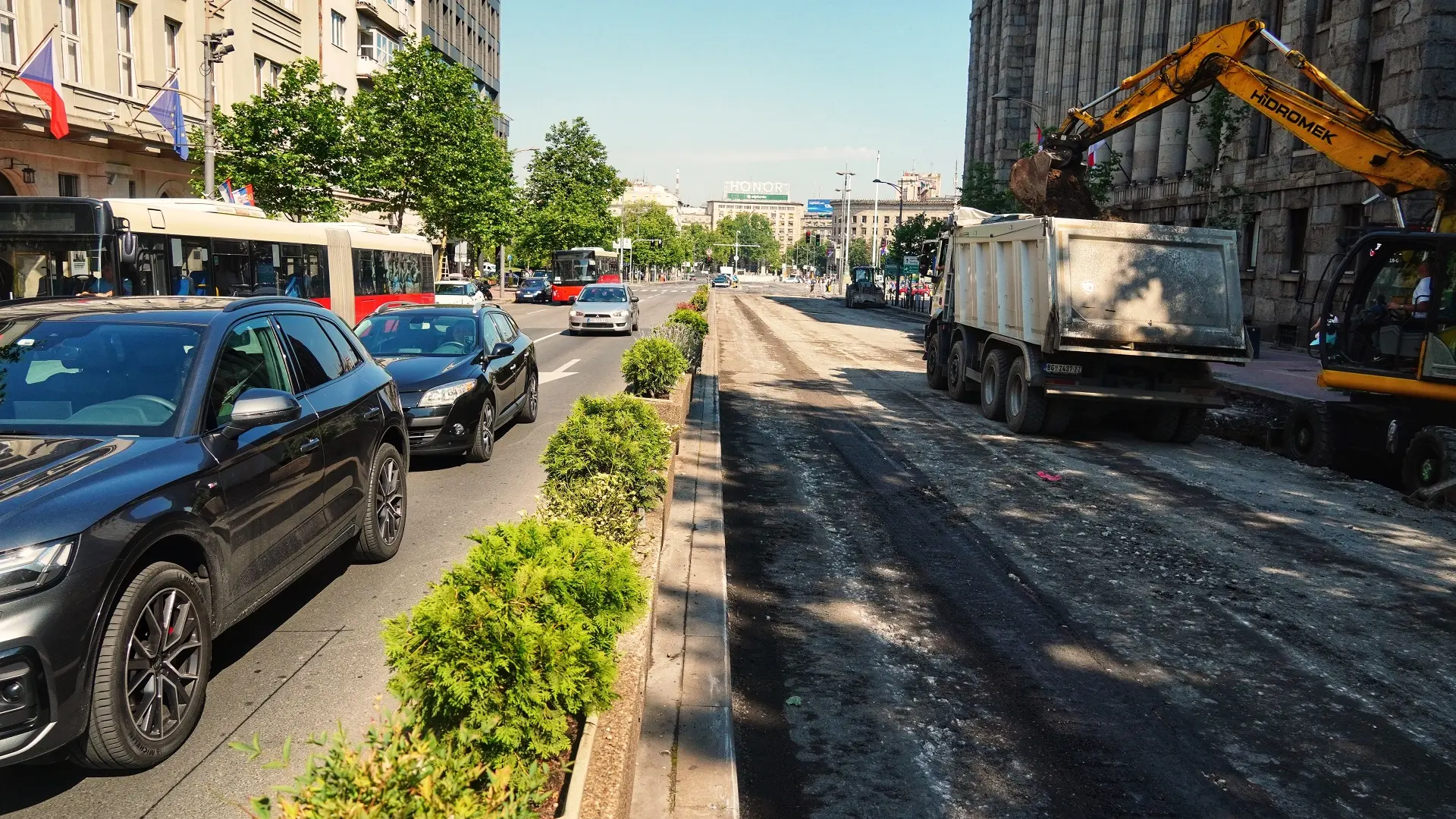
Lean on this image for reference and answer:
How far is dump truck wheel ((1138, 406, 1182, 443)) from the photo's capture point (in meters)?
13.9

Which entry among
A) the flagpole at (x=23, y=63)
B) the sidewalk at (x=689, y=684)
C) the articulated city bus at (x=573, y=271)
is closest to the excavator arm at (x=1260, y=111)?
the sidewalk at (x=689, y=684)

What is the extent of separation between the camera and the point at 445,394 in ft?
33.4

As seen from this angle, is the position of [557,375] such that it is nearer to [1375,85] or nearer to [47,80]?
[47,80]

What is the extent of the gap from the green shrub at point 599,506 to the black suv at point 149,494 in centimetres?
127

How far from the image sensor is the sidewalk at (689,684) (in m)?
3.86

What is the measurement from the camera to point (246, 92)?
120 ft

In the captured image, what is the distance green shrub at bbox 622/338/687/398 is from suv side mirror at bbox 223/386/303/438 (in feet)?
21.3

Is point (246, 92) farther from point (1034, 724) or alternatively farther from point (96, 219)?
point (1034, 724)

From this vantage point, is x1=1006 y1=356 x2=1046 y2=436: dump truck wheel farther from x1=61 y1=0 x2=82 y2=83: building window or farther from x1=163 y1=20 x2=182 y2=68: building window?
x1=163 y1=20 x2=182 y2=68: building window

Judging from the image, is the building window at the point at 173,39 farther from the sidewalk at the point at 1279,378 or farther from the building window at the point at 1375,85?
the building window at the point at 1375,85

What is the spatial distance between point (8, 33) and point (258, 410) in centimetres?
2554

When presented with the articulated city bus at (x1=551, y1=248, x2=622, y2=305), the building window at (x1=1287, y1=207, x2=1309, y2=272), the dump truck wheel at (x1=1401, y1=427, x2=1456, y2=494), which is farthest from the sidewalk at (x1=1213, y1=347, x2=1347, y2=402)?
the articulated city bus at (x1=551, y1=248, x2=622, y2=305)

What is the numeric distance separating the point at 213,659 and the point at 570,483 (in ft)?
6.55

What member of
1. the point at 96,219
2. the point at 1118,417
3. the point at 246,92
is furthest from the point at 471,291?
the point at 1118,417
